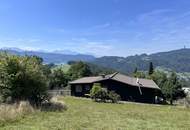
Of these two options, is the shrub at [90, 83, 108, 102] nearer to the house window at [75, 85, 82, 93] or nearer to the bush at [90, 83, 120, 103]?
the bush at [90, 83, 120, 103]

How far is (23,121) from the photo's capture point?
1742cm

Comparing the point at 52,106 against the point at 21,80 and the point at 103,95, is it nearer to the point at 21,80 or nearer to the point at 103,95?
the point at 21,80

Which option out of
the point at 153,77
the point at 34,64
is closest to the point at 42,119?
the point at 34,64

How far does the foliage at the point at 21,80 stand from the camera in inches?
966

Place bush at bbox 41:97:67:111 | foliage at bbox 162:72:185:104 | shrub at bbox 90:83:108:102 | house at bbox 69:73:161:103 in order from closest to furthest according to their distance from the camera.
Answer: bush at bbox 41:97:67:111
shrub at bbox 90:83:108:102
house at bbox 69:73:161:103
foliage at bbox 162:72:185:104

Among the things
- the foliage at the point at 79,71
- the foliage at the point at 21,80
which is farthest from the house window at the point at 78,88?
the foliage at the point at 21,80

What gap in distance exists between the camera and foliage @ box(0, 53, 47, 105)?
966 inches

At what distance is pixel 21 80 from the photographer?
82.1 feet

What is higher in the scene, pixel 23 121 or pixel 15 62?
pixel 15 62

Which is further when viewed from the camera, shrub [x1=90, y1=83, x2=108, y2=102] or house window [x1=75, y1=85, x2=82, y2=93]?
house window [x1=75, y1=85, x2=82, y2=93]

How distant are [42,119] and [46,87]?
780cm

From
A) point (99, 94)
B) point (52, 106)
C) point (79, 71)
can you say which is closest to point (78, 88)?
point (99, 94)

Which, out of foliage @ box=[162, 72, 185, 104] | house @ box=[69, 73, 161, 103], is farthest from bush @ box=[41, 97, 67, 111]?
foliage @ box=[162, 72, 185, 104]

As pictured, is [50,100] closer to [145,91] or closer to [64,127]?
[64,127]
